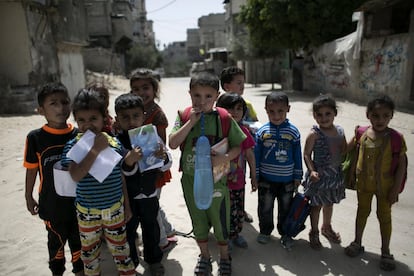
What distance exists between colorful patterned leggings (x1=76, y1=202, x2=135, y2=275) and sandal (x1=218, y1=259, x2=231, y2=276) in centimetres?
68

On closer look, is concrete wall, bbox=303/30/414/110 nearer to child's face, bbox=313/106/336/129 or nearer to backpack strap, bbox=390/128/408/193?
backpack strap, bbox=390/128/408/193

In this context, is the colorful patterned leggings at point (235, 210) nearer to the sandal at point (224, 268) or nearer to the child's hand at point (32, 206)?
the sandal at point (224, 268)

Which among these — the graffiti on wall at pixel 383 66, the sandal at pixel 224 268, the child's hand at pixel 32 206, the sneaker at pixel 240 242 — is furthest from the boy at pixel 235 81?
the graffiti on wall at pixel 383 66

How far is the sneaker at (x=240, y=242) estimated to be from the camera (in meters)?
2.83

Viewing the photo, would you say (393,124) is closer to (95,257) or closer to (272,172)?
(272,172)

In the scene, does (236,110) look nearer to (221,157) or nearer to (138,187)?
(221,157)

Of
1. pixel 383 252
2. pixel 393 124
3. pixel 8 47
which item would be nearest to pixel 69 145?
pixel 383 252

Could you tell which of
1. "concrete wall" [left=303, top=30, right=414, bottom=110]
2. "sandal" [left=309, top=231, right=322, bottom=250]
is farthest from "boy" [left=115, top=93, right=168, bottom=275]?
"concrete wall" [left=303, top=30, right=414, bottom=110]

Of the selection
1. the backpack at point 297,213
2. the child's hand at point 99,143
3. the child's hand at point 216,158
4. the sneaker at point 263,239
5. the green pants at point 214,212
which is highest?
the child's hand at point 99,143

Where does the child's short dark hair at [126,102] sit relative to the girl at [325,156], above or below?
above

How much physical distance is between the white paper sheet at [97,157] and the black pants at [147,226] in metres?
0.51

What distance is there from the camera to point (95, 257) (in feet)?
6.89

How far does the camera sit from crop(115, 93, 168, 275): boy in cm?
210

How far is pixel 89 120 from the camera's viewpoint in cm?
193
